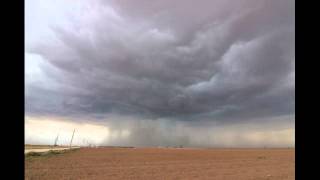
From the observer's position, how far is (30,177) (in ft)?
72.0
